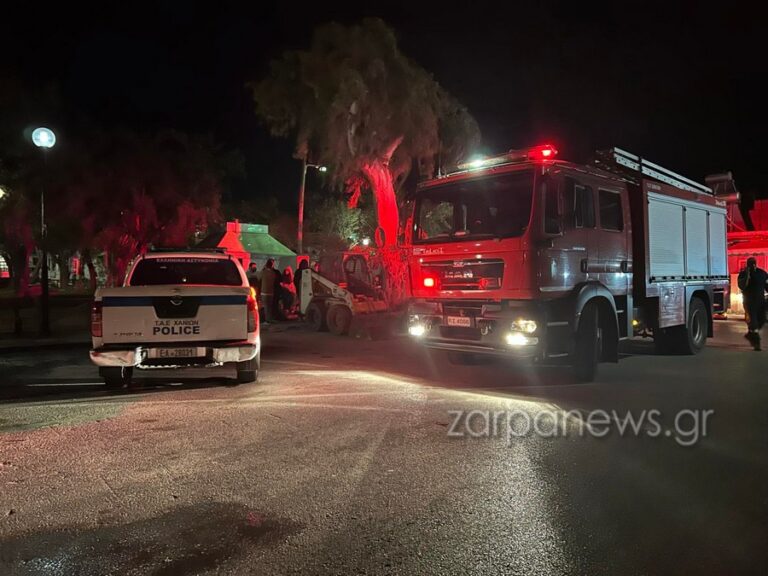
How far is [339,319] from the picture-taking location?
1573 cm

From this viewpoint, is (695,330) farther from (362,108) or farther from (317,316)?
(362,108)

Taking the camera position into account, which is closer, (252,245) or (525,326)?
(525,326)

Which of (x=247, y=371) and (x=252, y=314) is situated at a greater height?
(x=252, y=314)

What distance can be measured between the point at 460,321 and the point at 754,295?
7.75 m

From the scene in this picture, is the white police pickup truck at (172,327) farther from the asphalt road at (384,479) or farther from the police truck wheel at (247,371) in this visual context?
the asphalt road at (384,479)

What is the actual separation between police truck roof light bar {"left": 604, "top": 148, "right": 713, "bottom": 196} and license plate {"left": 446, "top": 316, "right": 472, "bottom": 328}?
3581mm

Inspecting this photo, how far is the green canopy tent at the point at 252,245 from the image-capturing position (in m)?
30.5

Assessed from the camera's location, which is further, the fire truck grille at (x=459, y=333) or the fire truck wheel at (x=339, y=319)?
the fire truck wheel at (x=339, y=319)

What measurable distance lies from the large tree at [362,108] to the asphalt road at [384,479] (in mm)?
Answer: 14899

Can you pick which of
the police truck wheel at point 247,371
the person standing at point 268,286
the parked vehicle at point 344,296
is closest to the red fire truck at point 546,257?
the police truck wheel at point 247,371

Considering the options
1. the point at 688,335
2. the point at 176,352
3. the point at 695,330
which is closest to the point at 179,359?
the point at 176,352

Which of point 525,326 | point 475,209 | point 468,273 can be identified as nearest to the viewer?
point 525,326

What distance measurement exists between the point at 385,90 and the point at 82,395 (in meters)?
17.0

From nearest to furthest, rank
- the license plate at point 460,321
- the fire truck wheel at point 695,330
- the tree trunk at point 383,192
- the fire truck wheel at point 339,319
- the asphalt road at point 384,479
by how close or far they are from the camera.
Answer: the asphalt road at point 384,479
the license plate at point 460,321
the fire truck wheel at point 695,330
the fire truck wheel at point 339,319
the tree trunk at point 383,192
